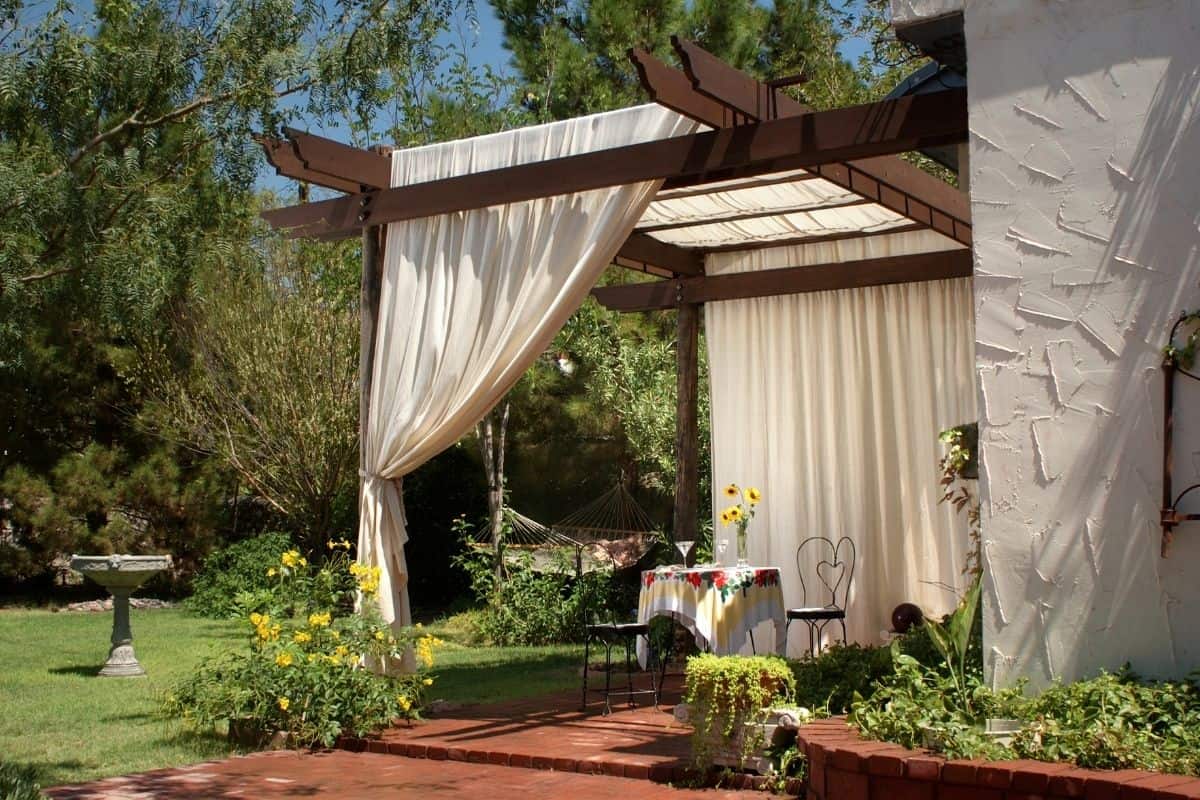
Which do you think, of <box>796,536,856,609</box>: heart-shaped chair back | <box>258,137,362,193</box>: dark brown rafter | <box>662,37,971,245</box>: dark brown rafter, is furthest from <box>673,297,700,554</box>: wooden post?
<box>258,137,362,193</box>: dark brown rafter

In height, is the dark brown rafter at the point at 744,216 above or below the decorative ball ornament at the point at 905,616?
above

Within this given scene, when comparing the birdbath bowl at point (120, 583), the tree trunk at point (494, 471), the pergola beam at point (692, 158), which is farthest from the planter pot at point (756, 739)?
the tree trunk at point (494, 471)

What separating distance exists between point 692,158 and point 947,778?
125 inches

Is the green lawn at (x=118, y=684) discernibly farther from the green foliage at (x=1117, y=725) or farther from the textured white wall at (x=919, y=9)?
the textured white wall at (x=919, y=9)

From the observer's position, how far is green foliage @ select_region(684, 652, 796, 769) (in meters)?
5.24

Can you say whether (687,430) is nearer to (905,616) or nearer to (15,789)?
(905,616)

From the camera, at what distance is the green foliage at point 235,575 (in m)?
13.9

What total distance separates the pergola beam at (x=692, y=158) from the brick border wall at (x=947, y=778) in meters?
2.52

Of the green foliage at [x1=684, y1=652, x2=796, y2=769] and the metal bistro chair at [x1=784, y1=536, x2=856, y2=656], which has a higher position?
the metal bistro chair at [x1=784, y1=536, x2=856, y2=656]

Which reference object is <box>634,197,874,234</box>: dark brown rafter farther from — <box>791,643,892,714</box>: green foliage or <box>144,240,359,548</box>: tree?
<box>144,240,359,548</box>: tree

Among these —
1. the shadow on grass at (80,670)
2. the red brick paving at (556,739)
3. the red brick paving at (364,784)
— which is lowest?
the red brick paving at (364,784)

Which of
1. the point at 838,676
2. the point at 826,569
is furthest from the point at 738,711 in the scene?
the point at 826,569

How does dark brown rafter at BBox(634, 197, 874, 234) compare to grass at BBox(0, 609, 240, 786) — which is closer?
grass at BBox(0, 609, 240, 786)

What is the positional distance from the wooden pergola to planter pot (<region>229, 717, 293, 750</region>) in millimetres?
1830
